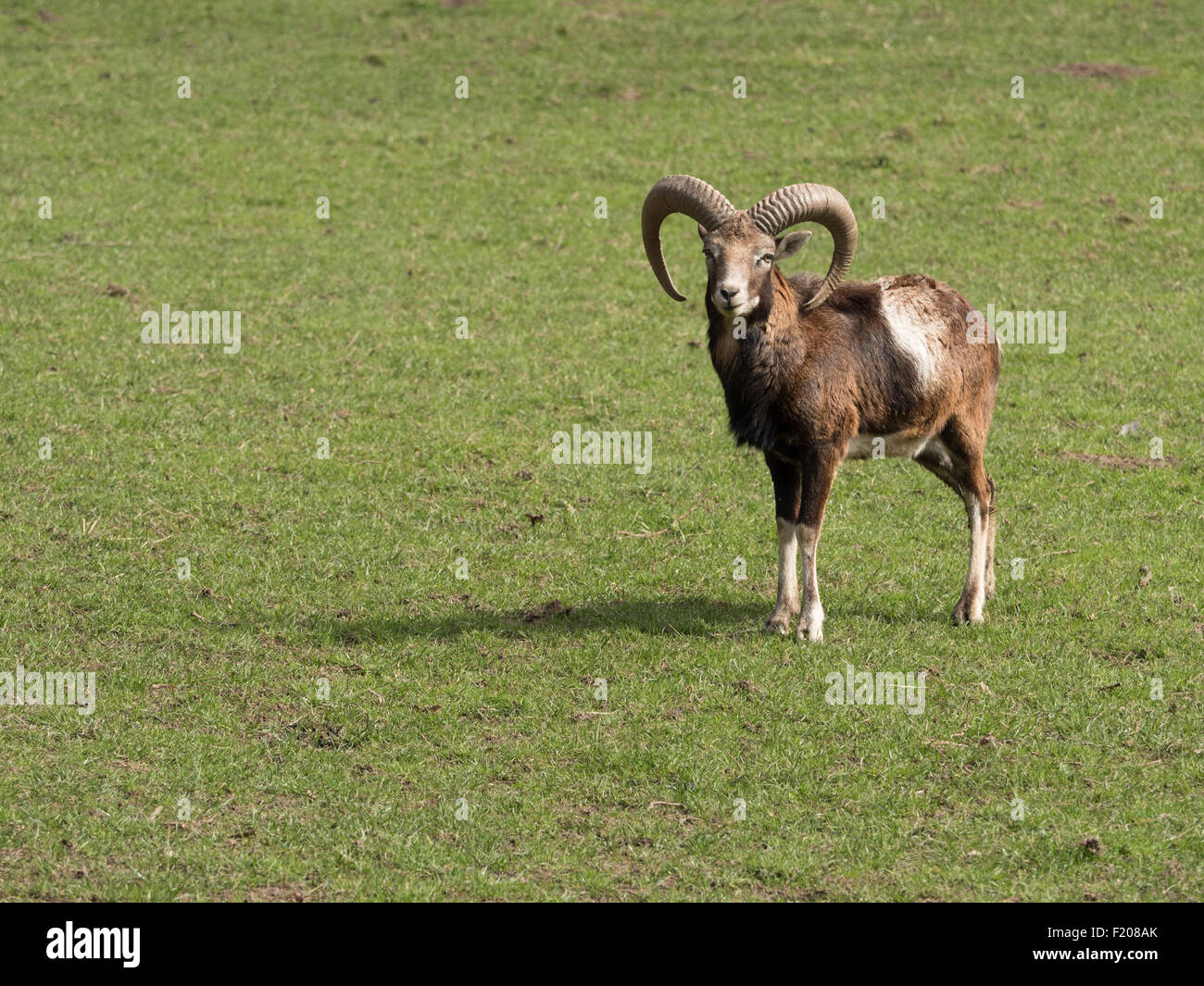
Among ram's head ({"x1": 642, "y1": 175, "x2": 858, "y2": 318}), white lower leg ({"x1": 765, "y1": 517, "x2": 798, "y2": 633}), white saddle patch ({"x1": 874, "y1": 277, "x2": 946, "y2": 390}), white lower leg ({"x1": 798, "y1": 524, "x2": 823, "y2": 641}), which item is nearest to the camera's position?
ram's head ({"x1": 642, "y1": 175, "x2": 858, "y2": 318})

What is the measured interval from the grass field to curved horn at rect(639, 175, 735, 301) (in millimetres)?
3131

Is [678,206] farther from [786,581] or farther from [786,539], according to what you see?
[786,581]

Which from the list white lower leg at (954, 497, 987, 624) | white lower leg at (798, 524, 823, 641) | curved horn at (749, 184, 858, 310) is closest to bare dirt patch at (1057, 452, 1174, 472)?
white lower leg at (954, 497, 987, 624)

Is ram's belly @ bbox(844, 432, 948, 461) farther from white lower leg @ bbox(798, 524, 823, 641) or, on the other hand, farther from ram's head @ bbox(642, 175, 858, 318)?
ram's head @ bbox(642, 175, 858, 318)

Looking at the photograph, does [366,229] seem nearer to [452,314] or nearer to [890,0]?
[452,314]

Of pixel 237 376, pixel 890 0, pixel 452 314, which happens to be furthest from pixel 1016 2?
pixel 237 376

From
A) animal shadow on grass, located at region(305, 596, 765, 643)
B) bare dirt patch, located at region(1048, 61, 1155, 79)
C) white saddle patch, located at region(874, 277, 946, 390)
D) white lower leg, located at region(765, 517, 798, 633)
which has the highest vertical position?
bare dirt patch, located at region(1048, 61, 1155, 79)

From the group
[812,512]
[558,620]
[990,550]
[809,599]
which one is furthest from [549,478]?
[990,550]

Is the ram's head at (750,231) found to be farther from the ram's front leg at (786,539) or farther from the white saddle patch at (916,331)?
the ram's front leg at (786,539)

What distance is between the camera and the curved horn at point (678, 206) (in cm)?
1256

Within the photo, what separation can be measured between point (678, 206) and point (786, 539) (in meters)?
3.14

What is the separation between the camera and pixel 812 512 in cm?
1282

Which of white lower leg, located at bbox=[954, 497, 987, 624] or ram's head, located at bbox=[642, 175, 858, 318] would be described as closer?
ram's head, located at bbox=[642, 175, 858, 318]

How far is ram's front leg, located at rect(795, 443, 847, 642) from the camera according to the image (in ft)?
41.8
